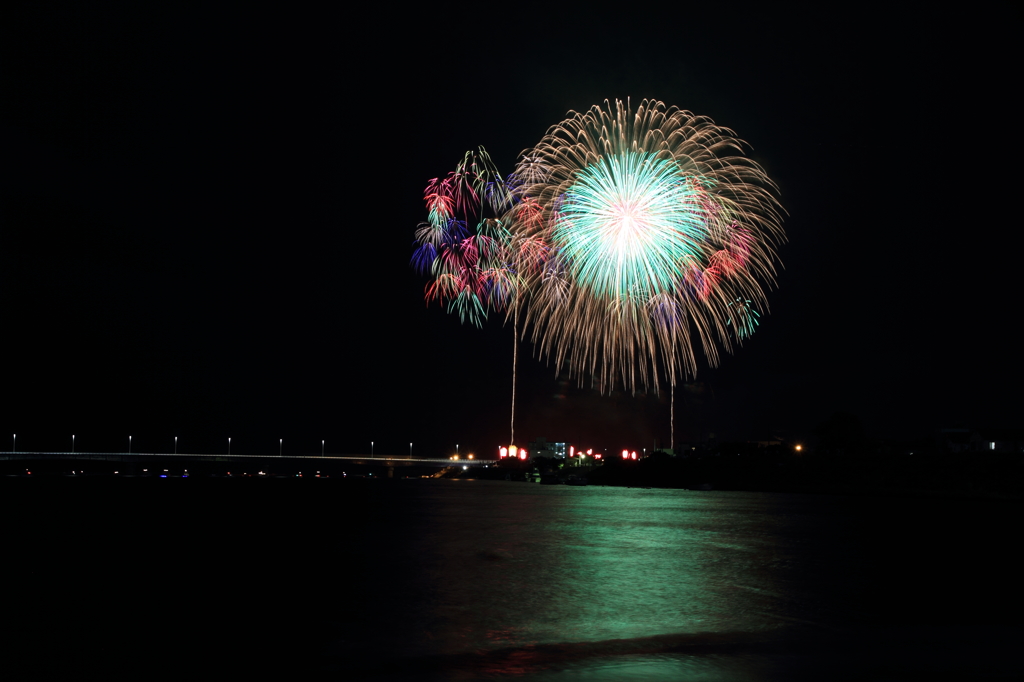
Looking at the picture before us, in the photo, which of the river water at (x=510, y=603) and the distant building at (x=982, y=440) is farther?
the distant building at (x=982, y=440)

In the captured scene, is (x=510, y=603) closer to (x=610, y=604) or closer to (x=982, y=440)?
(x=610, y=604)

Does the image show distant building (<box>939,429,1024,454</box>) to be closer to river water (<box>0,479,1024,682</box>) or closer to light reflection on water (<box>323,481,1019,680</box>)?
river water (<box>0,479,1024,682</box>)

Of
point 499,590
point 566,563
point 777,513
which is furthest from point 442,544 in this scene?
point 777,513

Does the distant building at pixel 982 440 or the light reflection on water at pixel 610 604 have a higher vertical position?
the distant building at pixel 982 440

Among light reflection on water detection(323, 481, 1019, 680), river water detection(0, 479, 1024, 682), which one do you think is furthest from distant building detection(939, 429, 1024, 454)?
light reflection on water detection(323, 481, 1019, 680)

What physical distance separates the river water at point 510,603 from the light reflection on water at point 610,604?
96 mm

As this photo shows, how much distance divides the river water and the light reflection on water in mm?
96

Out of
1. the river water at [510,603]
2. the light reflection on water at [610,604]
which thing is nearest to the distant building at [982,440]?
the river water at [510,603]

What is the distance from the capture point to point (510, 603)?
20125mm

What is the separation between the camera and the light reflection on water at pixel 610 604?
13.3 meters

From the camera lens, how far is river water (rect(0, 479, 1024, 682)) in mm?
13141

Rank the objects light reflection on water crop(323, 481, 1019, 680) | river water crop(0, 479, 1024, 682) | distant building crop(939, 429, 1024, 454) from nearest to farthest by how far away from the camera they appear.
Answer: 1. river water crop(0, 479, 1024, 682)
2. light reflection on water crop(323, 481, 1019, 680)
3. distant building crop(939, 429, 1024, 454)

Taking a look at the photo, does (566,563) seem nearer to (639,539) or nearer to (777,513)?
(639,539)

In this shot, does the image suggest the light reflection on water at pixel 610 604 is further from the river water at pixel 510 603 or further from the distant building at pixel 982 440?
the distant building at pixel 982 440
